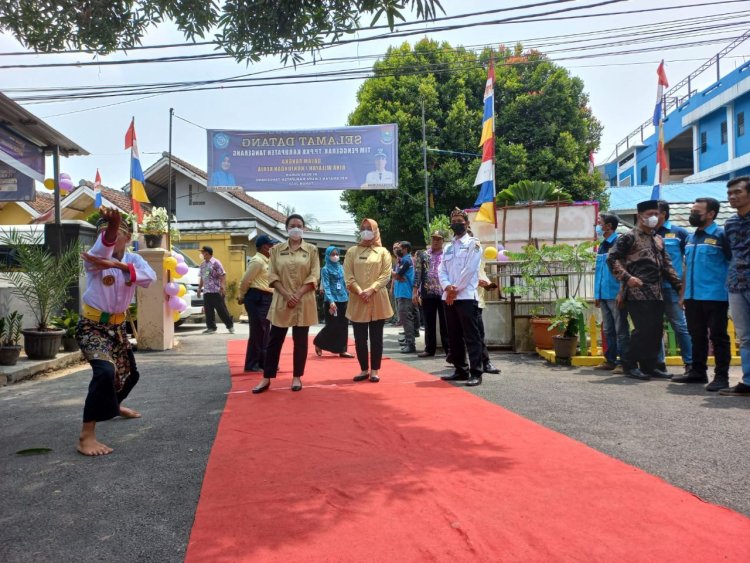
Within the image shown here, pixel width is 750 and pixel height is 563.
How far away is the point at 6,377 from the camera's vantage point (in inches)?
260

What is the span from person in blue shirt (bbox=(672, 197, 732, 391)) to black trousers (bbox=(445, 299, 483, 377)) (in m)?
2.06

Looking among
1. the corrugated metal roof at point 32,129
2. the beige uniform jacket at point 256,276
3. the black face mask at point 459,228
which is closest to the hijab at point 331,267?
the beige uniform jacket at point 256,276

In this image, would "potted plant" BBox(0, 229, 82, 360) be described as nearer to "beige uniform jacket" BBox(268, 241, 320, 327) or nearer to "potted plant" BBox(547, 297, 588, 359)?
"beige uniform jacket" BBox(268, 241, 320, 327)

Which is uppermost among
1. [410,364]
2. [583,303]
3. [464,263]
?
[464,263]

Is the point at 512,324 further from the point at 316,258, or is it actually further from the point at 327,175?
the point at 327,175

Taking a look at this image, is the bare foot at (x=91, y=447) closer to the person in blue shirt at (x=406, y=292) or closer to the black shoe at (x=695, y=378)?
the black shoe at (x=695, y=378)

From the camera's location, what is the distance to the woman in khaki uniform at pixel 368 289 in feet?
20.5

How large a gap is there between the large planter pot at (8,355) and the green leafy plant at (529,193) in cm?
1177

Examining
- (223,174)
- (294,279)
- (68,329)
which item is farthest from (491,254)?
(223,174)

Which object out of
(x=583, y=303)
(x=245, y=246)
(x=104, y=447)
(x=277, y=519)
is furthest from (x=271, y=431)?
(x=245, y=246)

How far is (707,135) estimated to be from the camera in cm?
2755

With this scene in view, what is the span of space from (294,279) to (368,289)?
827mm

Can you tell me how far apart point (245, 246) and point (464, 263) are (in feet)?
51.2

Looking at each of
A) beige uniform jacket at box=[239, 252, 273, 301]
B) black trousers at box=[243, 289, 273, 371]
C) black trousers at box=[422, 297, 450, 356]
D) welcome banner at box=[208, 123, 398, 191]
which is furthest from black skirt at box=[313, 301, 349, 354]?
welcome banner at box=[208, 123, 398, 191]
